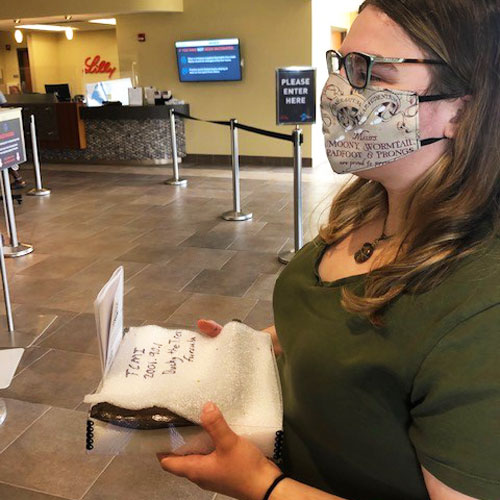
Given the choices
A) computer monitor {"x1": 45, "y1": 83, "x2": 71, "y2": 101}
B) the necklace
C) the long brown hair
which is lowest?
the necklace

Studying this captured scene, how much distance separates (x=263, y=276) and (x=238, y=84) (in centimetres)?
609

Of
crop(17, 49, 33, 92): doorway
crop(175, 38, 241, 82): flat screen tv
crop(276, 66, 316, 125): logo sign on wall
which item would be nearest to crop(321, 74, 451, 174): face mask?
crop(276, 66, 316, 125): logo sign on wall

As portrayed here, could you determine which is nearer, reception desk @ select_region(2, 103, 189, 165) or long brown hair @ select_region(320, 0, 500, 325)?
long brown hair @ select_region(320, 0, 500, 325)

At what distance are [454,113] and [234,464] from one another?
2.17ft

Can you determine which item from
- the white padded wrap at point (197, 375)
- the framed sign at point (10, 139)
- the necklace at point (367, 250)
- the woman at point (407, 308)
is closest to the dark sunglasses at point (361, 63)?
the woman at point (407, 308)

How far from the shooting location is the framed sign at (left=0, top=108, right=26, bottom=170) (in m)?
4.26

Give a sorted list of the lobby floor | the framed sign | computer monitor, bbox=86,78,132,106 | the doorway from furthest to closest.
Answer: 1. the doorway
2. computer monitor, bbox=86,78,132,106
3. the framed sign
4. the lobby floor

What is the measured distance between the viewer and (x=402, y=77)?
0.97m

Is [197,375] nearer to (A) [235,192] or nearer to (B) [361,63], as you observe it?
(B) [361,63]

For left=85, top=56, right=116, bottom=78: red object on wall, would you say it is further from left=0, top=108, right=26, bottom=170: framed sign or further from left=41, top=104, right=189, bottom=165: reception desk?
left=0, top=108, right=26, bottom=170: framed sign

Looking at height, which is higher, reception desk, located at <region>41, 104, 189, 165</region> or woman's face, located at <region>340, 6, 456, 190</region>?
woman's face, located at <region>340, 6, 456, 190</region>

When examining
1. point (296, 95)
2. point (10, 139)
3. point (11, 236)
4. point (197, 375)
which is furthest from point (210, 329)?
point (11, 236)

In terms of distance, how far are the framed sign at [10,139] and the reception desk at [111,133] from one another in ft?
17.4

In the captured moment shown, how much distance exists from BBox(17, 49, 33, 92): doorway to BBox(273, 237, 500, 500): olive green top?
1584 cm
